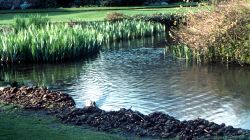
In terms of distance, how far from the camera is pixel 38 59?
21.1 m

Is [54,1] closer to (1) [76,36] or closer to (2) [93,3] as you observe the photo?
(2) [93,3]

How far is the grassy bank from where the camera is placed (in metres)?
9.31

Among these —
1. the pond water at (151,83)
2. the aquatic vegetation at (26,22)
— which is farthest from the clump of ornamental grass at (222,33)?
the aquatic vegetation at (26,22)

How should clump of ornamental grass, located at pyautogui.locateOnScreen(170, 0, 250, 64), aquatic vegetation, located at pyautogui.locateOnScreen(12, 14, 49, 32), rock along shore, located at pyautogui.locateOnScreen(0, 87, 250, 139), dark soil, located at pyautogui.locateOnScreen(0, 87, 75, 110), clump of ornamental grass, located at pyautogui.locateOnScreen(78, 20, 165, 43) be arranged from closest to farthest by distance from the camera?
rock along shore, located at pyautogui.locateOnScreen(0, 87, 250, 139) < dark soil, located at pyautogui.locateOnScreen(0, 87, 75, 110) < clump of ornamental grass, located at pyautogui.locateOnScreen(170, 0, 250, 64) < aquatic vegetation, located at pyautogui.locateOnScreen(12, 14, 49, 32) < clump of ornamental grass, located at pyautogui.locateOnScreen(78, 20, 165, 43)

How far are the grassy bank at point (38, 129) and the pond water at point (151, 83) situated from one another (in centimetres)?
257

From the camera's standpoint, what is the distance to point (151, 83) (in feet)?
54.2

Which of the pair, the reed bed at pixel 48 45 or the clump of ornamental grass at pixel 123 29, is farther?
the clump of ornamental grass at pixel 123 29

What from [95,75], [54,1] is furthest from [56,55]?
[54,1]

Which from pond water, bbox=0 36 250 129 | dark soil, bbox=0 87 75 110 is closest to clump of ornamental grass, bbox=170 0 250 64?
pond water, bbox=0 36 250 129

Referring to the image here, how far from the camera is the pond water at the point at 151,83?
13102mm

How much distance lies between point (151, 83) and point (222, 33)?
3.86 m

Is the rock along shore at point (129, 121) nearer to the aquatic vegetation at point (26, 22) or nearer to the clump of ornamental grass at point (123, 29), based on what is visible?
the aquatic vegetation at point (26, 22)

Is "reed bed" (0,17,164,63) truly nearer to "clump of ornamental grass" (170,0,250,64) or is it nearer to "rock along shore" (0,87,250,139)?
"clump of ornamental grass" (170,0,250,64)

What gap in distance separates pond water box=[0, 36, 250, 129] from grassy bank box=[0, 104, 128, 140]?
257 cm
